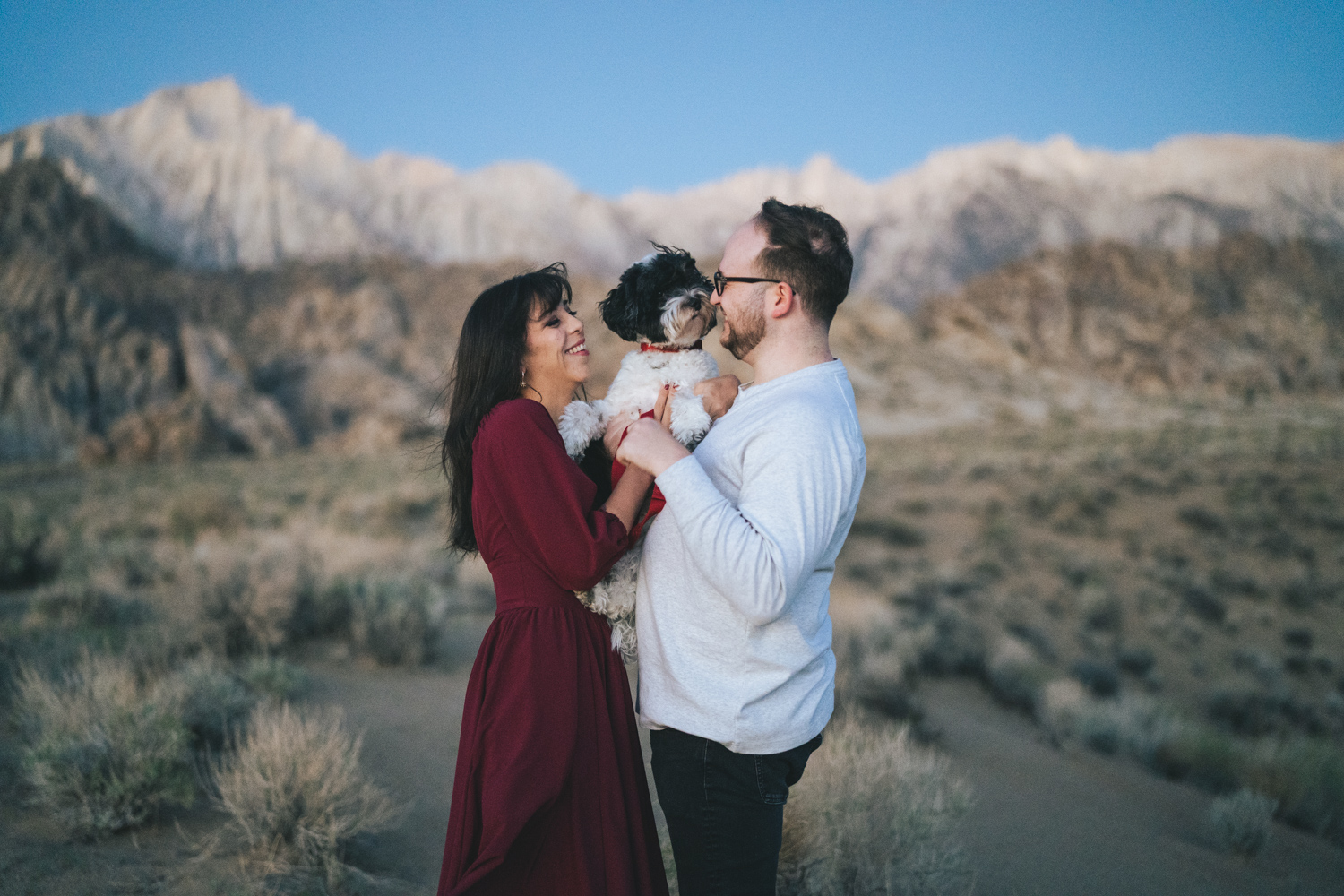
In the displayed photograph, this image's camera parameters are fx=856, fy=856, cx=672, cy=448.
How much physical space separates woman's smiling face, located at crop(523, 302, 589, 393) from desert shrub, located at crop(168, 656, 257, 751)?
3.65m

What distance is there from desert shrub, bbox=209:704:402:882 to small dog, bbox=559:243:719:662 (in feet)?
7.76

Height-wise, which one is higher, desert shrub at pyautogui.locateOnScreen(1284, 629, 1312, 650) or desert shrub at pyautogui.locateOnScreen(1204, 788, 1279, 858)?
desert shrub at pyautogui.locateOnScreen(1204, 788, 1279, 858)

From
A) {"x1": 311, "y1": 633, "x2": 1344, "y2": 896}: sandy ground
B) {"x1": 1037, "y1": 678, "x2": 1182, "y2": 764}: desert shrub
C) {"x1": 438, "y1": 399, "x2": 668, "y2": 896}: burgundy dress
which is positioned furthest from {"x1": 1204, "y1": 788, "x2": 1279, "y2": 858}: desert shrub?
{"x1": 438, "y1": 399, "x2": 668, "y2": 896}: burgundy dress

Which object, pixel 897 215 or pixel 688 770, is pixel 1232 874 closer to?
pixel 688 770

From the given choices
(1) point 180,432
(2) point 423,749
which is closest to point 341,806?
(2) point 423,749

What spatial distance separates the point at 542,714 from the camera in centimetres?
236

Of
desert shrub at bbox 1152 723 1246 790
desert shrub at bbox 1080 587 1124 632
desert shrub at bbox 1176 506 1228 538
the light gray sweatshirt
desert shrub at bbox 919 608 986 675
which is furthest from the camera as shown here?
desert shrub at bbox 1176 506 1228 538

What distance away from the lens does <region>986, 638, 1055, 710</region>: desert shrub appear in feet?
28.3

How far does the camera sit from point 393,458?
36000mm

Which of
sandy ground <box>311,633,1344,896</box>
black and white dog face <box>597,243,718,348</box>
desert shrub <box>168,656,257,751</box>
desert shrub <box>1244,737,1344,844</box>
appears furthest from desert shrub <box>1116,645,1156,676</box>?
black and white dog face <box>597,243,718,348</box>

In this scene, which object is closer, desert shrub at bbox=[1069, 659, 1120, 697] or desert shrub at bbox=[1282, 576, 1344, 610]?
desert shrub at bbox=[1069, 659, 1120, 697]

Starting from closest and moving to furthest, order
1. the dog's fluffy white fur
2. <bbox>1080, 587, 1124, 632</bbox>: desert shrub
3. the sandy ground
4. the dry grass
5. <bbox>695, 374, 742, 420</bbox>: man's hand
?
the dog's fluffy white fur
<bbox>695, 374, 742, 420</bbox>: man's hand
the sandy ground
the dry grass
<bbox>1080, 587, 1124, 632</bbox>: desert shrub

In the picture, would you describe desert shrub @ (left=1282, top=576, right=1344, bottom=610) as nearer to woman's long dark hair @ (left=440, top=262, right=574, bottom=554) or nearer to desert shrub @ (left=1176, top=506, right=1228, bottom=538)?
desert shrub @ (left=1176, top=506, right=1228, bottom=538)

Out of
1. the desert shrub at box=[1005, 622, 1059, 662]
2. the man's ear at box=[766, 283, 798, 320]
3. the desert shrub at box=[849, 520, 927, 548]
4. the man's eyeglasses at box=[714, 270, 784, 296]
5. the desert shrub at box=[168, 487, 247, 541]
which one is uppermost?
the man's eyeglasses at box=[714, 270, 784, 296]
